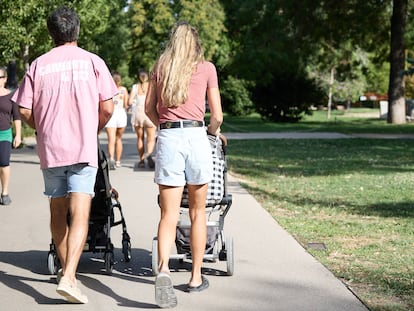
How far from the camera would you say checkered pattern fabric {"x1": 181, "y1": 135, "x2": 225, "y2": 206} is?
6785 mm

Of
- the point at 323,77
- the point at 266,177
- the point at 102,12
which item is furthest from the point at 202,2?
the point at 266,177

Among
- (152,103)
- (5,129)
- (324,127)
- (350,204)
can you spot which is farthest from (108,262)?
(324,127)

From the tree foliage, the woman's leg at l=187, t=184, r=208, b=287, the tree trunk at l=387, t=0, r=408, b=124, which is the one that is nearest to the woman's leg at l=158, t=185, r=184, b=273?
the woman's leg at l=187, t=184, r=208, b=287

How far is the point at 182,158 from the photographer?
20.3ft

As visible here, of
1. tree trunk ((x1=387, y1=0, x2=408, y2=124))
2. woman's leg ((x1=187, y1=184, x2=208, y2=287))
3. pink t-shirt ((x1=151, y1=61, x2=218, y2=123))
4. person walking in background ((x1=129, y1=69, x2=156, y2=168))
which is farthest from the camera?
tree trunk ((x1=387, y1=0, x2=408, y2=124))

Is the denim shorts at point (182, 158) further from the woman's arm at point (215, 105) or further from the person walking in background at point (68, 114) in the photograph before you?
the person walking in background at point (68, 114)

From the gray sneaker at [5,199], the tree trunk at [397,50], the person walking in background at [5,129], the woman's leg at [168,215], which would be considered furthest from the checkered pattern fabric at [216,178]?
the tree trunk at [397,50]

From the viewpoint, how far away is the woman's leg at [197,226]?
632 cm

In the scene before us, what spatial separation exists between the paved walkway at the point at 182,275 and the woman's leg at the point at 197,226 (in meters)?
0.17

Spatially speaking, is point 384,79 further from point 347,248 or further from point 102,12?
point 347,248

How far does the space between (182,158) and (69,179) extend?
82cm

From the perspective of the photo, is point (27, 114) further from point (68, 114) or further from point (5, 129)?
point (5, 129)

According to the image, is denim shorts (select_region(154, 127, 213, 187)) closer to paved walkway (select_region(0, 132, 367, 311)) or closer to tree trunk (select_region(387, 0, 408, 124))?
paved walkway (select_region(0, 132, 367, 311))

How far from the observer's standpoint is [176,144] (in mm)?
6176
